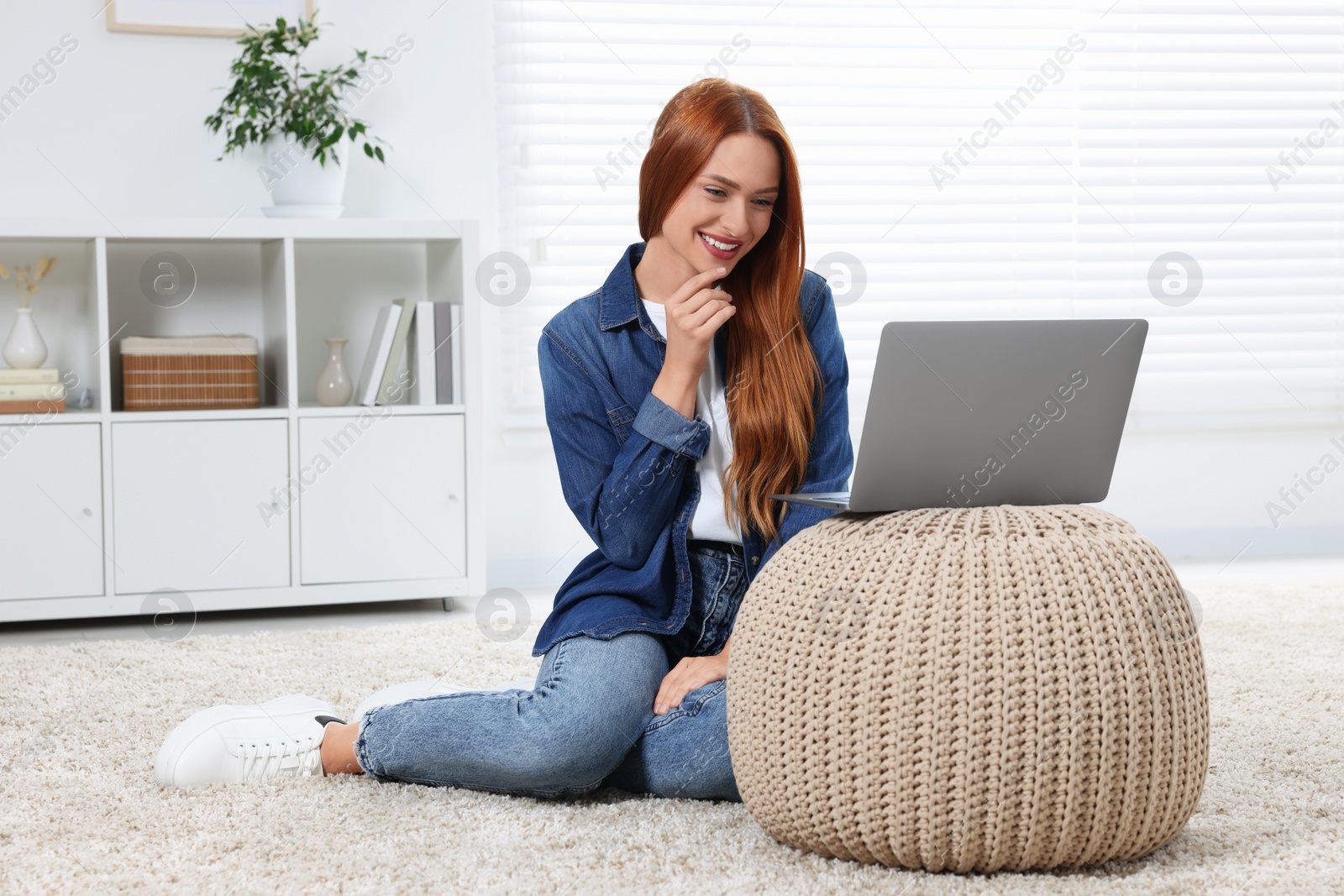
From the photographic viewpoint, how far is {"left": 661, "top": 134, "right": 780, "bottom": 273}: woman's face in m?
1.45

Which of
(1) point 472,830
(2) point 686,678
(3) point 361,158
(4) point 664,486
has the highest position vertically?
(3) point 361,158

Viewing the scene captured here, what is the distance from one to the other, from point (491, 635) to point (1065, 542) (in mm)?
1536

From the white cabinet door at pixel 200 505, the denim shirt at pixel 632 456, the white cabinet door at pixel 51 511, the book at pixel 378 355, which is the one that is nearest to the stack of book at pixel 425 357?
the book at pixel 378 355

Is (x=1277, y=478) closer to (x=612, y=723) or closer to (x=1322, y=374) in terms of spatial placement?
(x=1322, y=374)

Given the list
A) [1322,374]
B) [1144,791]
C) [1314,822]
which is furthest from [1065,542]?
[1322,374]

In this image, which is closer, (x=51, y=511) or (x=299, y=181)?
(x=51, y=511)

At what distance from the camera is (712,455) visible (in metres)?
1.55

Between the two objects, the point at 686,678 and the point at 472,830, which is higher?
the point at 686,678

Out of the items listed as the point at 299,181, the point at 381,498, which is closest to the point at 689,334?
the point at 381,498

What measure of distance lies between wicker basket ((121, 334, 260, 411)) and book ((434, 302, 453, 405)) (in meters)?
0.41

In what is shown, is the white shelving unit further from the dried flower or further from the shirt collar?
the shirt collar

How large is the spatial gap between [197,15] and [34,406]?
1012mm

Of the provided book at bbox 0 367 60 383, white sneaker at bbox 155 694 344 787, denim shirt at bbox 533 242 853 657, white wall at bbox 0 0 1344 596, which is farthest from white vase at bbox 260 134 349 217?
white sneaker at bbox 155 694 344 787

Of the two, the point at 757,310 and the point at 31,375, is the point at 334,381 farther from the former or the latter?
the point at 757,310
